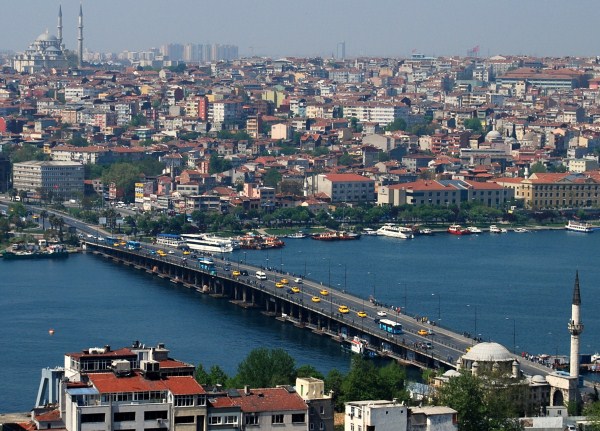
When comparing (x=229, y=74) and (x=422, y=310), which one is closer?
(x=422, y=310)

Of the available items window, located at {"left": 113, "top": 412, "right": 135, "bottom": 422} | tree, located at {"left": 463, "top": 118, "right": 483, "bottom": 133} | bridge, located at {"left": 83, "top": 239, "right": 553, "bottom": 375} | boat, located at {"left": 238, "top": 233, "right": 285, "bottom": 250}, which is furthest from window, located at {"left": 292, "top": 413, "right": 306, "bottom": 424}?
tree, located at {"left": 463, "top": 118, "right": 483, "bottom": 133}

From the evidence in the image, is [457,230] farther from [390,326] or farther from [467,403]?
[467,403]

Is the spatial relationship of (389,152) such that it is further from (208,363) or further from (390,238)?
(208,363)

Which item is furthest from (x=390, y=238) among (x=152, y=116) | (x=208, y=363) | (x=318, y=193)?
(x=152, y=116)

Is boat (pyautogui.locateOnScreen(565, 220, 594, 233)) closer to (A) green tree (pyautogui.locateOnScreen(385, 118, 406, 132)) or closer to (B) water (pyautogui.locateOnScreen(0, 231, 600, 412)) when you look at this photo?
(B) water (pyautogui.locateOnScreen(0, 231, 600, 412))

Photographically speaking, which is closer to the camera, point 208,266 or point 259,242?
point 208,266

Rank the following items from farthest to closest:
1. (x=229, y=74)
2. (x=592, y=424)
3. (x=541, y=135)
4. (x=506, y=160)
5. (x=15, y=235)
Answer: (x=229, y=74)
(x=541, y=135)
(x=506, y=160)
(x=15, y=235)
(x=592, y=424)

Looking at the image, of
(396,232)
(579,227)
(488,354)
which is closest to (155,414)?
(488,354)
